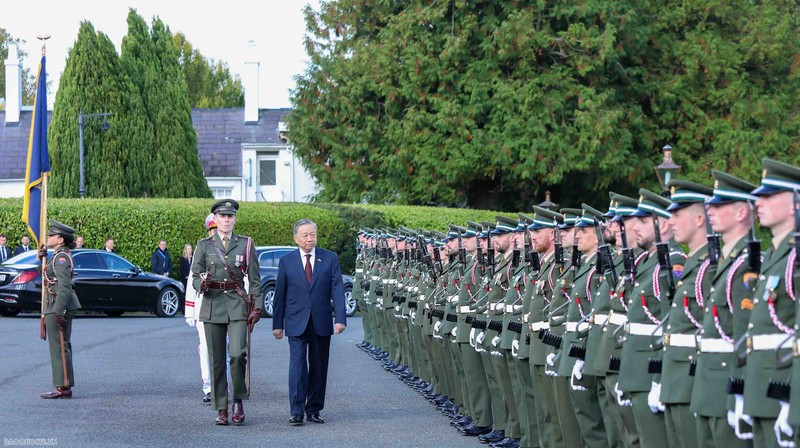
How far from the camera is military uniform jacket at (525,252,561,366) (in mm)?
9500

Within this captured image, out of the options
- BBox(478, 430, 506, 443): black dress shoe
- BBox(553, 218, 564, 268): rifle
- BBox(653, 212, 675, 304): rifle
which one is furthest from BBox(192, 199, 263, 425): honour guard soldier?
BBox(653, 212, 675, 304): rifle

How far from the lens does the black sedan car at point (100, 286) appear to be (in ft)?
91.2

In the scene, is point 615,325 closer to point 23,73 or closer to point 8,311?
point 8,311

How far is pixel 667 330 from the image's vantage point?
23.7ft

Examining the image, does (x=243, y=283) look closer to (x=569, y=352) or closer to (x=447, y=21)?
(x=569, y=352)

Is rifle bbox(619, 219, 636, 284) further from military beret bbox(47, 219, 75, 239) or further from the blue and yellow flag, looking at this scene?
the blue and yellow flag

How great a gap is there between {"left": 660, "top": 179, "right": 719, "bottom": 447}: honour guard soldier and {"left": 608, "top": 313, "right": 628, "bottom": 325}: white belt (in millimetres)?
742

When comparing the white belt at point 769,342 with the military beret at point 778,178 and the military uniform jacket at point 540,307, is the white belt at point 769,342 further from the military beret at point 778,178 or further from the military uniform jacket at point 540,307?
Answer: the military uniform jacket at point 540,307

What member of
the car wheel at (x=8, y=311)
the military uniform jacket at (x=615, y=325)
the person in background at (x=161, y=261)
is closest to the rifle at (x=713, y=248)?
the military uniform jacket at (x=615, y=325)

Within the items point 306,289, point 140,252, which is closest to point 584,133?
point 140,252

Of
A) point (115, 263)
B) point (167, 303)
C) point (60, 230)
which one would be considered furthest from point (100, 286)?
point (60, 230)

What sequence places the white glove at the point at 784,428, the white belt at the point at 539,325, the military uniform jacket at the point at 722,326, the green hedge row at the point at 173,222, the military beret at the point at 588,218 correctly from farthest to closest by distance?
1. the green hedge row at the point at 173,222
2. the white belt at the point at 539,325
3. the military beret at the point at 588,218
4. the military uniform jacket at the point at 722,326
5. the white glove at the point at 784,428

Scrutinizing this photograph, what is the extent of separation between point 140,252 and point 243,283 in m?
22.9

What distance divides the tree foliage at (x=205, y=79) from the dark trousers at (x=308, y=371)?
62839mm
